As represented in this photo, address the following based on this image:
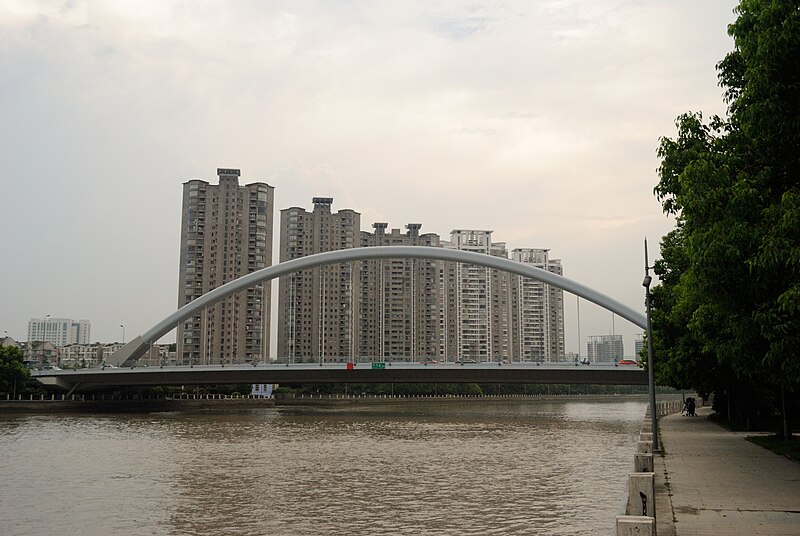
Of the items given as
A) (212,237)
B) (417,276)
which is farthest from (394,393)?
(212,237)

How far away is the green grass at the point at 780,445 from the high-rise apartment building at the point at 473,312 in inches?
2946

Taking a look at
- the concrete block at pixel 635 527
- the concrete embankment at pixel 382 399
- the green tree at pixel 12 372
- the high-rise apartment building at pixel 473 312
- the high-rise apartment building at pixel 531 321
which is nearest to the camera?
the concrete block at pixel 635 527

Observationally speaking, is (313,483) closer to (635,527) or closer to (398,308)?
(635,527)

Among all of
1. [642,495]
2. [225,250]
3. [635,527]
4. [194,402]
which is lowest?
[194,402]

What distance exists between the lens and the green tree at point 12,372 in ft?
184

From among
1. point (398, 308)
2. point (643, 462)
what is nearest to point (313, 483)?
point (643, 462)

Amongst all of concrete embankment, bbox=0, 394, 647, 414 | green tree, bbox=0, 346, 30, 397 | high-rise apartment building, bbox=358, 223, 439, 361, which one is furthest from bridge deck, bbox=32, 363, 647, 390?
high-rise apartment building, bbox=358, 223, 439, 361

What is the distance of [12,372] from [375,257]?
27.9 m

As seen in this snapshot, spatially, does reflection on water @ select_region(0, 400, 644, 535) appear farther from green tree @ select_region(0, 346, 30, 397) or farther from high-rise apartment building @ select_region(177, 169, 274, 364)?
high-rise apartment building @ select_region(177, 169, 274, 364)

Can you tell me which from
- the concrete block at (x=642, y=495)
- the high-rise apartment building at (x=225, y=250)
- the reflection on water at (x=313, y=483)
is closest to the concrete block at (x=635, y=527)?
the concrete block at (x=642, y=495)

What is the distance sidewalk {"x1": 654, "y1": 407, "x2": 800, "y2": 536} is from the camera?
31.8ft

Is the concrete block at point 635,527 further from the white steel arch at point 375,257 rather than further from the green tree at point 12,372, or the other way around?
the green tree at point 12,372

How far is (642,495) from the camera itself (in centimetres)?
906

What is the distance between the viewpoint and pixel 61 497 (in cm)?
1612
